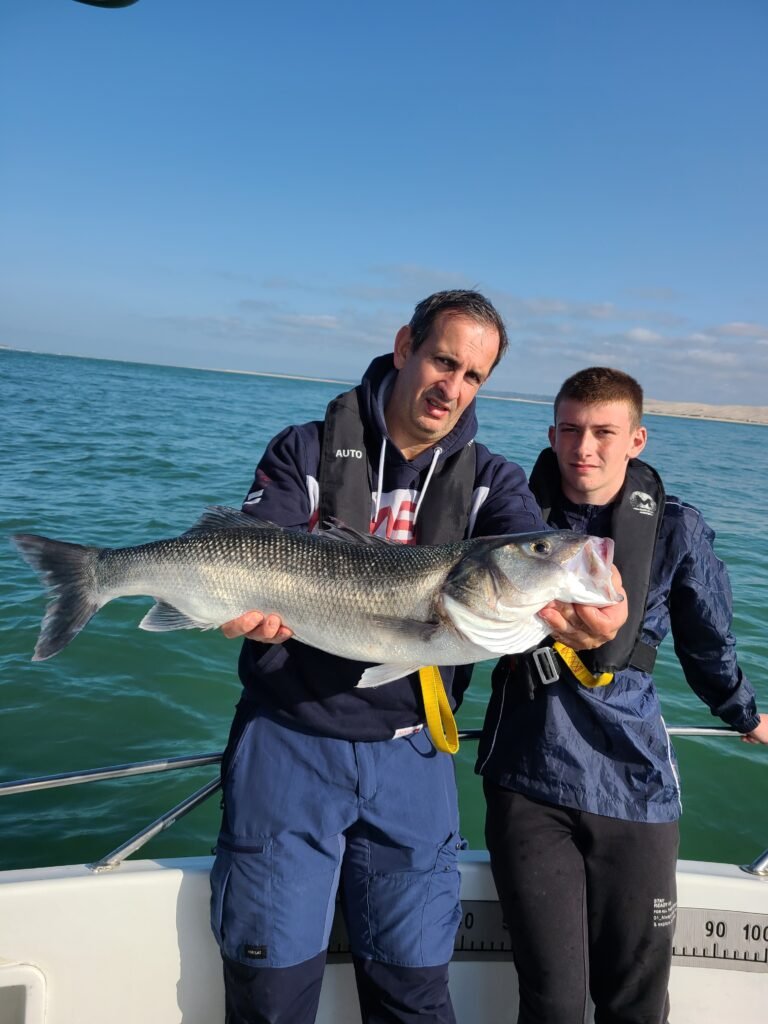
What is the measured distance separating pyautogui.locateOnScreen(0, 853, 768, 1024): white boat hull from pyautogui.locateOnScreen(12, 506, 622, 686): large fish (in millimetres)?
1094

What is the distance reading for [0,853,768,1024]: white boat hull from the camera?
10.0ft

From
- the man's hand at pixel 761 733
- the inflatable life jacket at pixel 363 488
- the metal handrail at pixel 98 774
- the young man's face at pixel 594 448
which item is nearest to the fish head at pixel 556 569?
the inflatable life jacket at pixel 363 488

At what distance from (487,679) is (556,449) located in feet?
16.7

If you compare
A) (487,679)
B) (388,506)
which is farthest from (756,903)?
(487,679)

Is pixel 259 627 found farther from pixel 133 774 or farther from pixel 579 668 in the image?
pixel 579 668

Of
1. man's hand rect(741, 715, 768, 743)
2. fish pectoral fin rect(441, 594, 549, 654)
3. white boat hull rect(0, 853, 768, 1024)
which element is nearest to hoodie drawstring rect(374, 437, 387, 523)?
fish pectoral fin rect(441, 594, 549, 654)

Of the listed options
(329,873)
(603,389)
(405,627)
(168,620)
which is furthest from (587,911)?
(603,389)

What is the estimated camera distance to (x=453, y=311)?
3.34 metres

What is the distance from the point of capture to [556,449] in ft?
12.5

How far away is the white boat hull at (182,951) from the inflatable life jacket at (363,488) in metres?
1.69

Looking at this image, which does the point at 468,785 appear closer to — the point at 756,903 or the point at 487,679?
the point at 487,679

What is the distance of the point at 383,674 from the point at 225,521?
103 centimetres

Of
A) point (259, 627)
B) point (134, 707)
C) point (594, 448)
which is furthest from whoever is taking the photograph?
point (134, 707)

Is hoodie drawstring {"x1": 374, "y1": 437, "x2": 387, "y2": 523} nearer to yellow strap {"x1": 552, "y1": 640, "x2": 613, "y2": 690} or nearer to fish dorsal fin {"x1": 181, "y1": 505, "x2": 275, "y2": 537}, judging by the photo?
fish dorsal fin {"x1": 181, "y1": 505, "x2": 275, "y2": 537}
